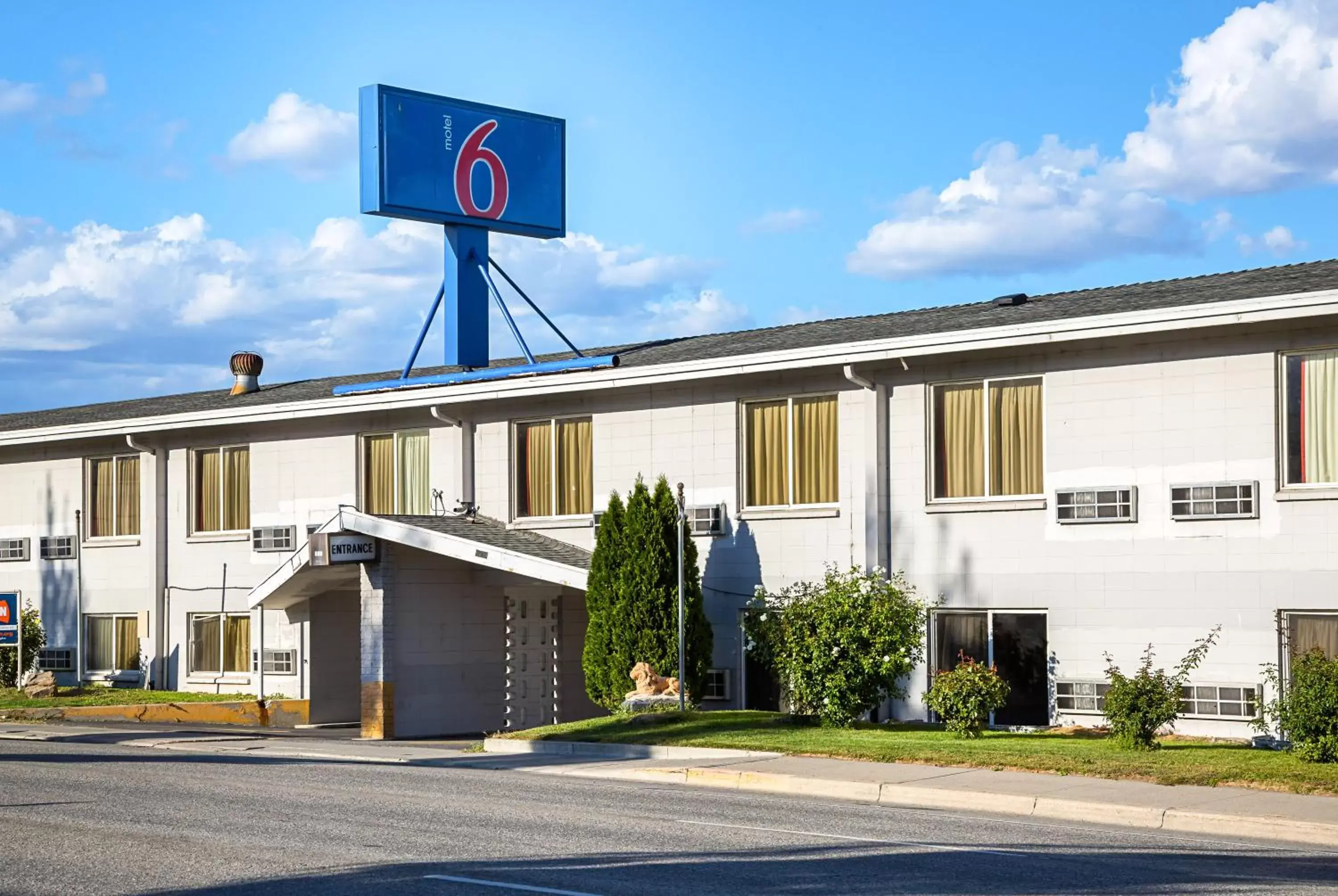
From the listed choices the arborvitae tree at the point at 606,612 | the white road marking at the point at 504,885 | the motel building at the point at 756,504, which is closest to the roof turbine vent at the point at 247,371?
the motel building at the point at 756,504

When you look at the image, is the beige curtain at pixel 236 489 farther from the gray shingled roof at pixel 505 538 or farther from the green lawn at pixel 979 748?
the green lawn at pixel 979 748

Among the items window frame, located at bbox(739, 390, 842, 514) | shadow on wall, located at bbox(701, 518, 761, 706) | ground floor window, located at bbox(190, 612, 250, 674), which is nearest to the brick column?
shadow on wall, located at bbox(701, 518, 761, 706)

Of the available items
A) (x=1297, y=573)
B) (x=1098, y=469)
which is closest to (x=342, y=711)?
(x=1098, y=469)

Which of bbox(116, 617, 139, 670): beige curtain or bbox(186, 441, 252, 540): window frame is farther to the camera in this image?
bbox(116, 617, 139, 670): beige curtain

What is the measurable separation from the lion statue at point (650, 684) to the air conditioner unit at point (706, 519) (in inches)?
92.3

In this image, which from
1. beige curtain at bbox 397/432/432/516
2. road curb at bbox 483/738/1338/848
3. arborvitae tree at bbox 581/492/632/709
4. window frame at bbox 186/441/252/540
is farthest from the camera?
window frame at bbox 186/441/252/540

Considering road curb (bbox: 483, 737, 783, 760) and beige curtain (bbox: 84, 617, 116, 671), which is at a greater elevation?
beige curtain (bbox: 84, 617, 116, 671)

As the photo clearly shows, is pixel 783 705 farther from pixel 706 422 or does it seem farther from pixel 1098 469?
pixel 1098 469

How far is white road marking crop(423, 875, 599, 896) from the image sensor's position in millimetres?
10523

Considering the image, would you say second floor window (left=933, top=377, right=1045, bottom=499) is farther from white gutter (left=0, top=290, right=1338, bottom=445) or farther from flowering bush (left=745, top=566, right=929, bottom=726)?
flowering bush (left=745, top=566, right=929, bottom=726)

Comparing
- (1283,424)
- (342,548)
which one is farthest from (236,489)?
(1283,424)

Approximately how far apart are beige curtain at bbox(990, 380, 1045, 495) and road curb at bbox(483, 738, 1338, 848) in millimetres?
5368

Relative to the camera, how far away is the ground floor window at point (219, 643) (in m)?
32.6

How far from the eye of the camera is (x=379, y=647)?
→ 26.0 metres
